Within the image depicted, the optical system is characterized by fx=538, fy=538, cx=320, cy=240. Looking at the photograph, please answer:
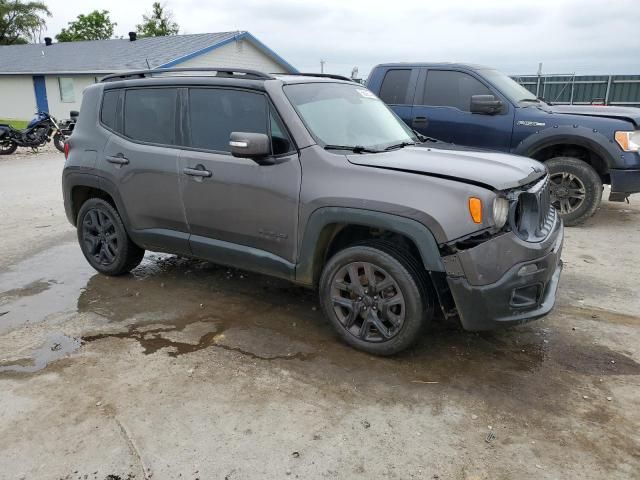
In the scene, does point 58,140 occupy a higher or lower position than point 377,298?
lower

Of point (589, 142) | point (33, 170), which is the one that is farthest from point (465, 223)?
point (33, 170)

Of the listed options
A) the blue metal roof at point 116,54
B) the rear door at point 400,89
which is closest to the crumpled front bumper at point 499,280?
the rear door at point 400,89

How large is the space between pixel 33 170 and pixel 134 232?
966cm

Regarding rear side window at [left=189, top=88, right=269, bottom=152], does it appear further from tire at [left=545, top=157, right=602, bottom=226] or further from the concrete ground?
tire at [left=545, top=157, right=602, bottom=226]

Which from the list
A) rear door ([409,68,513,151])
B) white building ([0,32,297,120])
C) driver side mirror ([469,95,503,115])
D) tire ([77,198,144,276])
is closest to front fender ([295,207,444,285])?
tire ([77,198,144,276])

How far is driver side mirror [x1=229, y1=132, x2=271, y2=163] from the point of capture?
3627 millimetres

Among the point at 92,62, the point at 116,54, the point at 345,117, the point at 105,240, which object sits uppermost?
the point at 116,54

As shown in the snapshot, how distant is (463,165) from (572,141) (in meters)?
4.17

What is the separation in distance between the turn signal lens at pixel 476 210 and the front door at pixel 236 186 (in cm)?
120

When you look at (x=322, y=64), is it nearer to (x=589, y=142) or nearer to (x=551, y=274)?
(x=589, y=142)

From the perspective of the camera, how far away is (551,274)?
137 inches

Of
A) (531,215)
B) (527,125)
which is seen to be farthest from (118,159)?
(527,125)

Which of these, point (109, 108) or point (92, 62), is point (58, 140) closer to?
point (92, 62)

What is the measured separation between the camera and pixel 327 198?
356 cm
